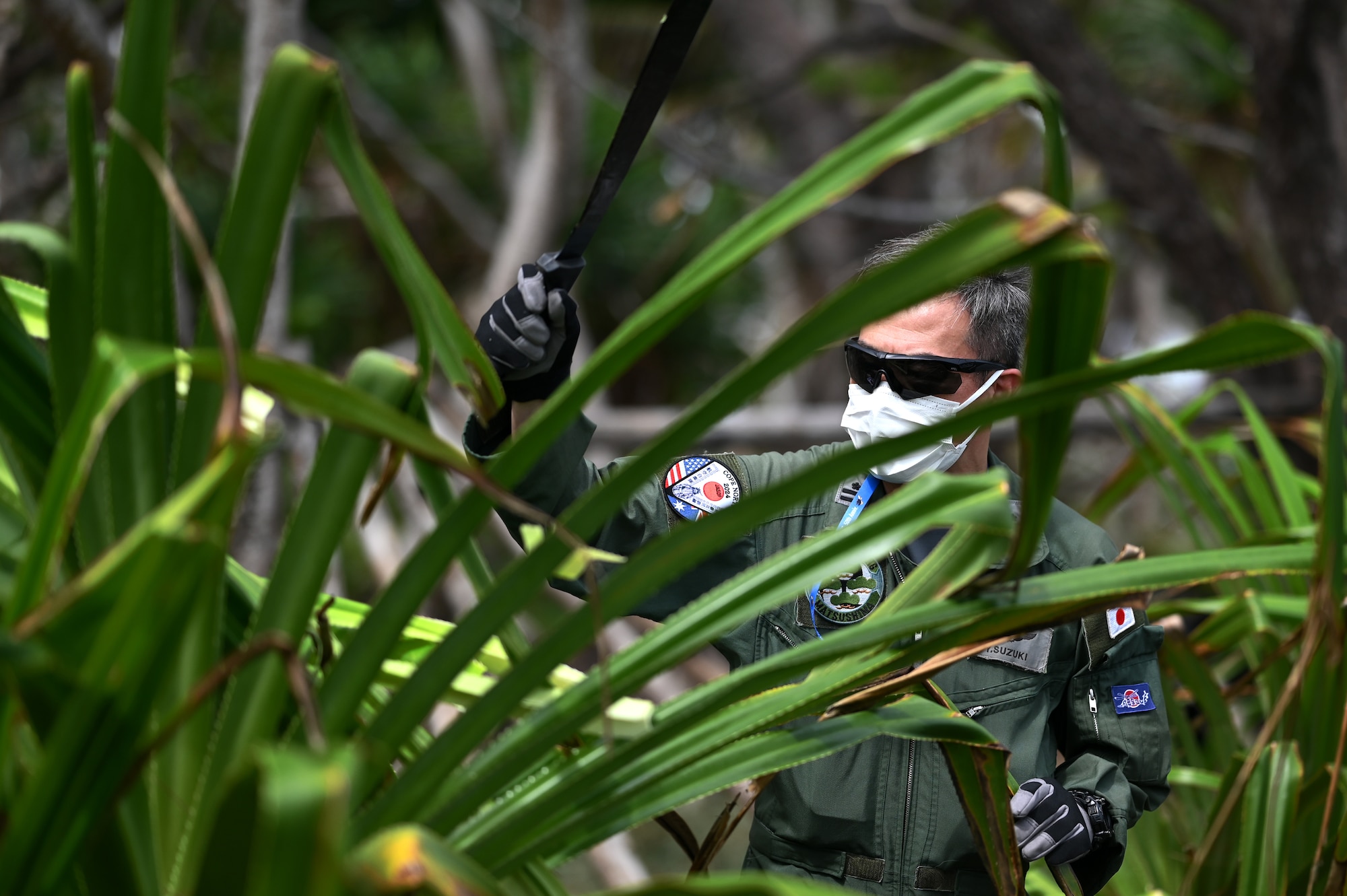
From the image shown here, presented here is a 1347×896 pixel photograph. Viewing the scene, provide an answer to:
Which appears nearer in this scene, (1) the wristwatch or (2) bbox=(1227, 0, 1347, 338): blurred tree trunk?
(1) the wristwatch

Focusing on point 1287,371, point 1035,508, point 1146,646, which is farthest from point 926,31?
point 1035,508

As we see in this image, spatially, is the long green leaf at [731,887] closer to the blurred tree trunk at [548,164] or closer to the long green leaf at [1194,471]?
the long green leaf at [1194,471]

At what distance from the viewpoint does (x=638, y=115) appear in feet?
3.30

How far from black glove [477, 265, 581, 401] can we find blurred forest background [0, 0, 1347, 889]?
0.75ft

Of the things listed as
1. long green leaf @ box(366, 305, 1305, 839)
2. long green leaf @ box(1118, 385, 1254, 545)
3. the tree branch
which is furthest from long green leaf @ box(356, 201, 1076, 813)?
the tree branch

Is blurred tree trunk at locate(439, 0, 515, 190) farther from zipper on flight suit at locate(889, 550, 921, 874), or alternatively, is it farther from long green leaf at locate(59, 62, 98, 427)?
long green leaf at locate(59, 62, 98, 427)

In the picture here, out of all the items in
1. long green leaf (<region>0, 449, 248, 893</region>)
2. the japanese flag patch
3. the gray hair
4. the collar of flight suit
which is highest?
the gray hair

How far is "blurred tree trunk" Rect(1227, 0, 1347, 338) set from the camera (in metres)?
3.37

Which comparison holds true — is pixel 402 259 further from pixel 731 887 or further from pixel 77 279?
pixel 731 887

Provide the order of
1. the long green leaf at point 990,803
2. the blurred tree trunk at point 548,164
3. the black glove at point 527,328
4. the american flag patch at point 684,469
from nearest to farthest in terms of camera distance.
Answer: the long green leaf at point 990,803 < the black glove at point 527,328 < the american flag patch at point 684,469 < the blurred tree trunk at point 548,164

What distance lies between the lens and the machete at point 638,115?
0.93 m

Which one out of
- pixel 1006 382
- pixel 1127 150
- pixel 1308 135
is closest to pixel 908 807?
pixel 1006 382

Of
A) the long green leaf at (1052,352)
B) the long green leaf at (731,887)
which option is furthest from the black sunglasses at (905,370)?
the long green leaf at (731,887)

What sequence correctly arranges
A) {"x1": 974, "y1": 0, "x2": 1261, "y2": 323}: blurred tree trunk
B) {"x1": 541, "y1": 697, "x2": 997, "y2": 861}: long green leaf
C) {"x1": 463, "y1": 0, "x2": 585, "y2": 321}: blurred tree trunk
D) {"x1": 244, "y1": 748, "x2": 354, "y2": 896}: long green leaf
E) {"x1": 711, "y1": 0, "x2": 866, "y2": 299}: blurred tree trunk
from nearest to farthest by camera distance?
{"x1": 244, "y1": 748, "x2": 354, "y2": 896}: long green leaf
{"x1": 541, "y1": 697, "x2": 997, "y2": 861}: long green leaf
{"x1": 974, "y1": 0, "x2": 1261, "y2": 323}: blurred tree trunk
{"x1": 463, "y1": 0, "x2": 585, "y2": 321}: blurred tree trunk
{"x1": 711, "y1": 0, "x2": 866, "y2": 299}: blurred tree trunk
